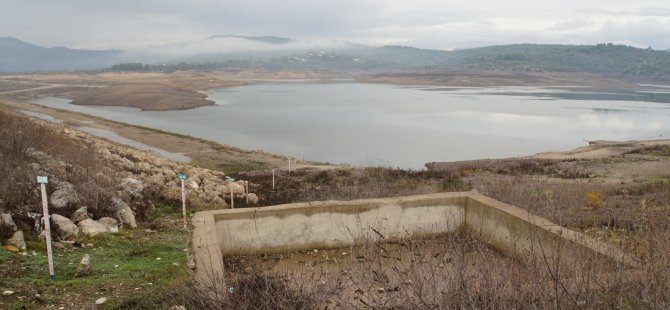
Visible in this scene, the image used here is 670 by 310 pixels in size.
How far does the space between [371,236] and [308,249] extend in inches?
38.3

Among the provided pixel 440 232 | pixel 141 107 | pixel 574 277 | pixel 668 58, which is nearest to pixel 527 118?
pixel 141 107

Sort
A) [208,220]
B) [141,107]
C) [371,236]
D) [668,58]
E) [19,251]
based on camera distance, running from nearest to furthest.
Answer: [19,251], [208,220], [371,236], [141,107], [668,58]

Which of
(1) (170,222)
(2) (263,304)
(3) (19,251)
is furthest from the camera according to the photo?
(1) (170,222)

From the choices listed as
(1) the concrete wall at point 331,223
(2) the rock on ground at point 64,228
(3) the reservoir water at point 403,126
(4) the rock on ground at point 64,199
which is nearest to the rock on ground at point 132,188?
(4) the rock on ground at point 64,199

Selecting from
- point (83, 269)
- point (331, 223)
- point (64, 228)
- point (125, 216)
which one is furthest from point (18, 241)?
point (331, 223)

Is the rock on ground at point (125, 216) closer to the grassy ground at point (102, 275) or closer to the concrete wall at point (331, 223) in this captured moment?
the grassy ground at point (102, 275)

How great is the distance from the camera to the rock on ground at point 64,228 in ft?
25.2

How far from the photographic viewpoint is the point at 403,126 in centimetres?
5009

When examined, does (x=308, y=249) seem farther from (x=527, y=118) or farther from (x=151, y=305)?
(x=527, y=118)

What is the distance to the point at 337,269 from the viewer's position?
700 cm

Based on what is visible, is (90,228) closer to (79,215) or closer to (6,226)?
(79,215)

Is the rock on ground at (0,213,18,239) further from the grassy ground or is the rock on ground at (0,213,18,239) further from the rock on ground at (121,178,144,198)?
the rock on ground at (121,178,144,198)

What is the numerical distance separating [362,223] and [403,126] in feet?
140

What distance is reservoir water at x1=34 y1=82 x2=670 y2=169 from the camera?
3825 centimetres
